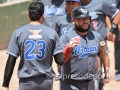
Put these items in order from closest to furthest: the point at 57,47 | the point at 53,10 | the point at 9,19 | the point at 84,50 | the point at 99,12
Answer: the point at 57,47, the point at 84,50, the point at 99,12, the point at 53,10, the point at 9,19

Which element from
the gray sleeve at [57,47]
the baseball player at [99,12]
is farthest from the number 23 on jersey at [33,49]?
the baseball player at [99,12]

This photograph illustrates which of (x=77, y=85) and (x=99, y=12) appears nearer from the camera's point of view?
(x=77, y=85)

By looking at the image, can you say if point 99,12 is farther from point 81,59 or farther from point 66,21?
point 81,59

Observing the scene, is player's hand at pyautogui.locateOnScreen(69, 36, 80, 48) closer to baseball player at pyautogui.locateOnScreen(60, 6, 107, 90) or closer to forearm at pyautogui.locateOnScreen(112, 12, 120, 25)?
baseball player at pyautogui.locateOnScreen(60, 6, 107, 90)

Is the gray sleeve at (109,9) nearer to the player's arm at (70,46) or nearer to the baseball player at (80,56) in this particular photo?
the baseball player at (80,56)

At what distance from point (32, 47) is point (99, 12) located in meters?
1.83

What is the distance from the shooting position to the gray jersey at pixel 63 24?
5.50 meters

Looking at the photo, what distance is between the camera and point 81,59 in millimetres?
4742

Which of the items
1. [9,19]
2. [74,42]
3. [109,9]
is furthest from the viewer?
[9,19]

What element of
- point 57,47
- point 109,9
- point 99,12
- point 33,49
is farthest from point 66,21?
point 33,49

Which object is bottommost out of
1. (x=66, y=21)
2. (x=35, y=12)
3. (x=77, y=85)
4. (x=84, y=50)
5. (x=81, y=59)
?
(x=77, y=85)

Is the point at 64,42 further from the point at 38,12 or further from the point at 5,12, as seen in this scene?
the point at 5,12

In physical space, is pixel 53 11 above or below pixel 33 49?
above

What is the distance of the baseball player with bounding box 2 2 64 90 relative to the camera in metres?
4.31
